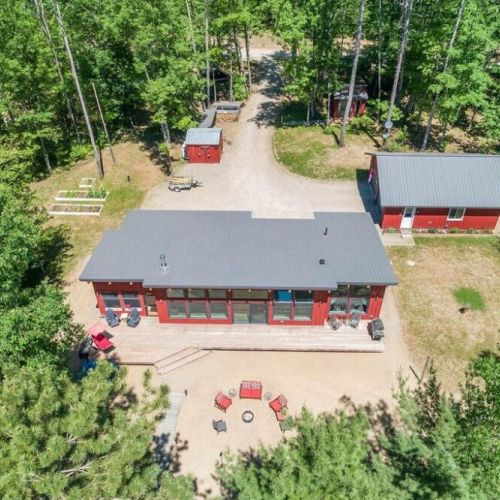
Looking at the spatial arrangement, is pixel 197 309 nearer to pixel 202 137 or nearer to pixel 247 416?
pixel 247 416

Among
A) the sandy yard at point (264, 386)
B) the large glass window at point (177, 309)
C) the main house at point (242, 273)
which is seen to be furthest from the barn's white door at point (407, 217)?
the large glass window at point (177, 309)

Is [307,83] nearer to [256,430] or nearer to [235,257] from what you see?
[235,257]

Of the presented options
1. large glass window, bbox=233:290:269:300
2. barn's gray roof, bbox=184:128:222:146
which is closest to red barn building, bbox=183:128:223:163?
barn's gray roof, bbox=184:128:222:146

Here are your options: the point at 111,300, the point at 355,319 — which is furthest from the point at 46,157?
the point at 355,319

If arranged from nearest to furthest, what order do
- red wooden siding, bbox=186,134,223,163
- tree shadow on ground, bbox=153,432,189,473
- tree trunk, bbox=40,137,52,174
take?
tree shadow on ground, bbox=153,432,189,473 → tree trunk, bbox=40,137,52,174 → red wooden siding, bbox=186,134,223,163

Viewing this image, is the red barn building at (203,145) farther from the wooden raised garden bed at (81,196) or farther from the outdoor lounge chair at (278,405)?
the outdoor lounge chair at (278,405)

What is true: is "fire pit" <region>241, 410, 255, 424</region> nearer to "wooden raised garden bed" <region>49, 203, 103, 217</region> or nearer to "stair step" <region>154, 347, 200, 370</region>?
"stair step" <region>154, 347, 200, 370</region>
